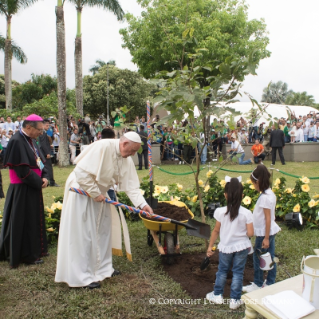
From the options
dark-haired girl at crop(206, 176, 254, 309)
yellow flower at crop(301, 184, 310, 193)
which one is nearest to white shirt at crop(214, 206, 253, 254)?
dark-haired girl at crop(206, 176, 254, 309)

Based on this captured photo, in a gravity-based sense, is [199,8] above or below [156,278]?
above

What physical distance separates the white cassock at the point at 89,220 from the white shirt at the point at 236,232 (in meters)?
1.52

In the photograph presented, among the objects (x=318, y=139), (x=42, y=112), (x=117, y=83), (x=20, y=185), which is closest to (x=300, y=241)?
(x=20, y=185)

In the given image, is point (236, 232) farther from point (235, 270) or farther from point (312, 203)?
point (312, 203)

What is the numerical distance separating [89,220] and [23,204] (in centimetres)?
114

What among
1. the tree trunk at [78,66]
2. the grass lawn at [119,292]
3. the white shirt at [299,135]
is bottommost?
the grass lawn at [119,292]

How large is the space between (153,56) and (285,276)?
17775 mm

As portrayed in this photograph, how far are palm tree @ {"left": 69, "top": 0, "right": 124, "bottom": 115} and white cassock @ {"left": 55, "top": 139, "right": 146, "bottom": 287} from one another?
16.5 metres

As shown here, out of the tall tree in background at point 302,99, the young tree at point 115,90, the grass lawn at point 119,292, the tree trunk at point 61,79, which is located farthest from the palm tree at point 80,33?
the tall tree in background at point 302,99

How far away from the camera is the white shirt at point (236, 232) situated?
3.42m

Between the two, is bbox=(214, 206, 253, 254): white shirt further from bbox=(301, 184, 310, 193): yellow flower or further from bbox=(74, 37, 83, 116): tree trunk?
bbox=(74, 37, 83, 116): tree trunk

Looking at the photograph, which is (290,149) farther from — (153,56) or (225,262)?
(225,262)

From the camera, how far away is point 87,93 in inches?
1507

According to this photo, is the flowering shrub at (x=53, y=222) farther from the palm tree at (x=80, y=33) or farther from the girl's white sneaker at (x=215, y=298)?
the palm tree at (x=80, y=33)
